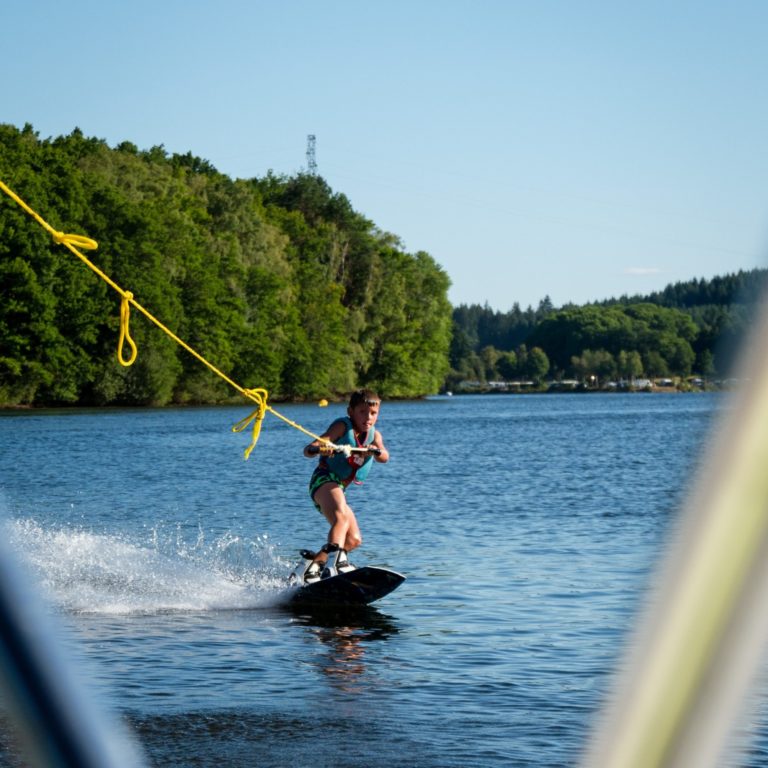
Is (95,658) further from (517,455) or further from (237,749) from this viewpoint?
(517,455)

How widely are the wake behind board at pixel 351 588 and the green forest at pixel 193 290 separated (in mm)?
40153

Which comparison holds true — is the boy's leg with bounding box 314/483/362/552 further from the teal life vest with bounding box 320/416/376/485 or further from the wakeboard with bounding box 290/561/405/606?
the wakeboard with bounding box 290/561/405/606

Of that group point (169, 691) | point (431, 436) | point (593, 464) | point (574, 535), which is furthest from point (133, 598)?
point (431, 436)

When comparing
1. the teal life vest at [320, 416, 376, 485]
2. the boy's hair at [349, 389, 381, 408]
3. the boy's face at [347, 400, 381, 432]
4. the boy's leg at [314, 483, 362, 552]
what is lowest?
the boy's leg at [314, 483, 362, 552]

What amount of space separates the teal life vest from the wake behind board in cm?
120

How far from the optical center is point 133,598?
13.2m

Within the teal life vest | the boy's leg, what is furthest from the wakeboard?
the teal life vest

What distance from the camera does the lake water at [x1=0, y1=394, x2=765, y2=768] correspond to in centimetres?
744

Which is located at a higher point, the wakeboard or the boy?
the boy

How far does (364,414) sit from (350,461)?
1.63 ft

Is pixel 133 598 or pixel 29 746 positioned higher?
pixel 29 746

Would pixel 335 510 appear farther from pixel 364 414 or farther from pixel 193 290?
pixel 193 290

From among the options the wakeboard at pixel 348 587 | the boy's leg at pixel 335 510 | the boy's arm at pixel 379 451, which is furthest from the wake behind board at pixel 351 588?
the boy's arm at pixel 379 451

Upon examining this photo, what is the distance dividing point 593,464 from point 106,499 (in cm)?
1843
